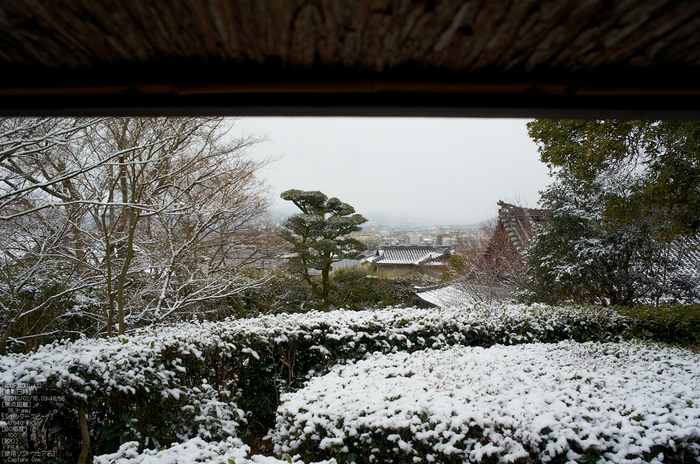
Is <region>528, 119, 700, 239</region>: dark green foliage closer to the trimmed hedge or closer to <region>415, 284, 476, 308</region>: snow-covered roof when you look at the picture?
the trimmed hedge

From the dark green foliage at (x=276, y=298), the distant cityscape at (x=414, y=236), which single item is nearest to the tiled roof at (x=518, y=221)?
the distant cityscape at (x=414, y=236)

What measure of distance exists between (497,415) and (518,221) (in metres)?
10.0

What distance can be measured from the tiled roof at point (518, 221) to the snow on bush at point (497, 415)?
7640 millimetres

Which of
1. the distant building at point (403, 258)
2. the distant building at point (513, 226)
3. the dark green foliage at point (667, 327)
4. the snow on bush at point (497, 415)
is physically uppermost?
the distant building at point (513, 226)

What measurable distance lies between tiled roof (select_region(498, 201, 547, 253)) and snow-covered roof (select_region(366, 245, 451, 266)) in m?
9.65

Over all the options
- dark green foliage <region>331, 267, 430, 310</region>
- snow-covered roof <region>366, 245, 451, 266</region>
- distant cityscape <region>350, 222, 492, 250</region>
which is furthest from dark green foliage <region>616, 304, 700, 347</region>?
snow-covered roof <region>366, 245, 451, 266</region>

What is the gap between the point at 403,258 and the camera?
22.8 m

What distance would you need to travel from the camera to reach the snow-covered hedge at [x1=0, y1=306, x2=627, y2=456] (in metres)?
2.51

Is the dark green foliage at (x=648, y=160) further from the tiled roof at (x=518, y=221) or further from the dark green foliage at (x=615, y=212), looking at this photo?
the tiled roof at (x=518, y=221)

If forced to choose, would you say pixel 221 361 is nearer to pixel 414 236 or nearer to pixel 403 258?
pixel 403 258

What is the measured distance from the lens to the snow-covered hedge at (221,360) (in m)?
2.51

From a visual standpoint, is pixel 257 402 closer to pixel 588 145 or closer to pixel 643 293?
pixel 588 145

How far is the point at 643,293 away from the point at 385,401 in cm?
739

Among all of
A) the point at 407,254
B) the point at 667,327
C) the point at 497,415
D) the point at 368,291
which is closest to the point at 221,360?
the point at 497,415
